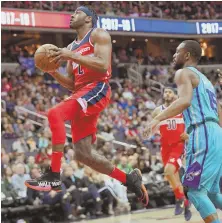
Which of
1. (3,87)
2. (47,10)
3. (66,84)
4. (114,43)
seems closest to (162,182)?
(3,87)

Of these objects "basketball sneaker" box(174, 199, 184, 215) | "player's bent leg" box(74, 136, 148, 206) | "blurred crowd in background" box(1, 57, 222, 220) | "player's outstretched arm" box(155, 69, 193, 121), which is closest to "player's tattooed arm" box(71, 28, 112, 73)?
"player's bent leg" box(74, 136, 148, 206)

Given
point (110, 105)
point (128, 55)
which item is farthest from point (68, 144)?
point (128, 55)

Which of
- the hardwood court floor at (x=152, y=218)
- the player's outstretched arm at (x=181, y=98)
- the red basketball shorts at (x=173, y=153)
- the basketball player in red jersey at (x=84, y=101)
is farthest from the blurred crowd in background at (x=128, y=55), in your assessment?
the player's outstretched arm at (x=181, y=98)

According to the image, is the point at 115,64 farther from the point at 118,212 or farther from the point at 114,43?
the point at 118,212

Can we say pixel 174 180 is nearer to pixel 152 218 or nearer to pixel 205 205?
pixel 152 218

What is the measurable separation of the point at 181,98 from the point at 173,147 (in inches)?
204

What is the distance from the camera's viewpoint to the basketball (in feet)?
20.7

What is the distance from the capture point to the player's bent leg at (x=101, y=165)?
263 inches

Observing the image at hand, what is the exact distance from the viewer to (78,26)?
6.84 m

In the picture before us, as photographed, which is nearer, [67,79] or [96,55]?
[96,55]

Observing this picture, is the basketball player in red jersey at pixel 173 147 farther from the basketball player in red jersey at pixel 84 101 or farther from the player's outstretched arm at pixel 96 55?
the player's outstretched arm at pixel 96 55

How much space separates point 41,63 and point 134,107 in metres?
14.0

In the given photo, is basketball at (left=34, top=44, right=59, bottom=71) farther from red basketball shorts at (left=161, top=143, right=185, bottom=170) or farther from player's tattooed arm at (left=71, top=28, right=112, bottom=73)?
red basketball shorts at (left=161, top=143, right=185, bottom=170)

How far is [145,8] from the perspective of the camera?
2623 centimetres
